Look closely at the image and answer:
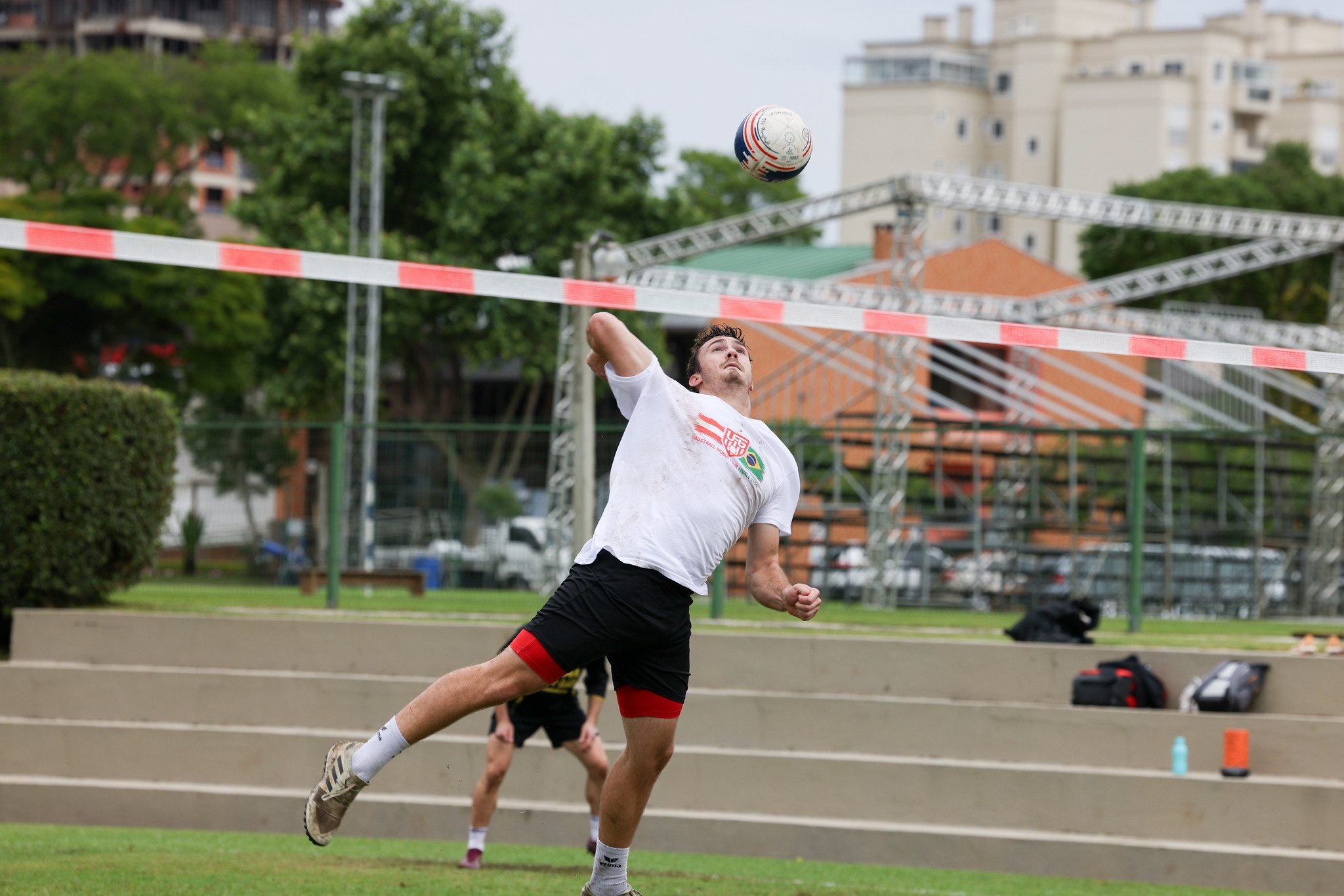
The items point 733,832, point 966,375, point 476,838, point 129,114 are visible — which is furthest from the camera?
point 129,114

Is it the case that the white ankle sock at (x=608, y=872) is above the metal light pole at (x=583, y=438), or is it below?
below

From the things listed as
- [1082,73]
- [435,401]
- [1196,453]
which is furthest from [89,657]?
[1082,73]

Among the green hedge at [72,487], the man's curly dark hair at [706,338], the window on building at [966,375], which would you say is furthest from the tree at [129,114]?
the man's curly dark hair at [706,338]

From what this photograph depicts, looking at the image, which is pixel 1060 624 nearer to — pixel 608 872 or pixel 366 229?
pixel 608 872

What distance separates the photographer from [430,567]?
1578 cm

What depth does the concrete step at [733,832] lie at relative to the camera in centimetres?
890

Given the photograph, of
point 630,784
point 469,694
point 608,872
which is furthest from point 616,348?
point 608,872

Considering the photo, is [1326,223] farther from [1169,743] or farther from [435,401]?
[435,401]

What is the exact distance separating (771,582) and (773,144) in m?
2.00

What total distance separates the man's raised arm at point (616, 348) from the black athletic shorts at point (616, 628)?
617 mm

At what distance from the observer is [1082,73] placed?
83.9 metres

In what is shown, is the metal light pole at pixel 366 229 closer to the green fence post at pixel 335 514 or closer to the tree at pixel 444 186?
the tree at pixel 444 186

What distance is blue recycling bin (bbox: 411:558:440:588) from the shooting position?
15594mm

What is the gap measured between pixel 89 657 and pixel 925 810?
6.59 m
